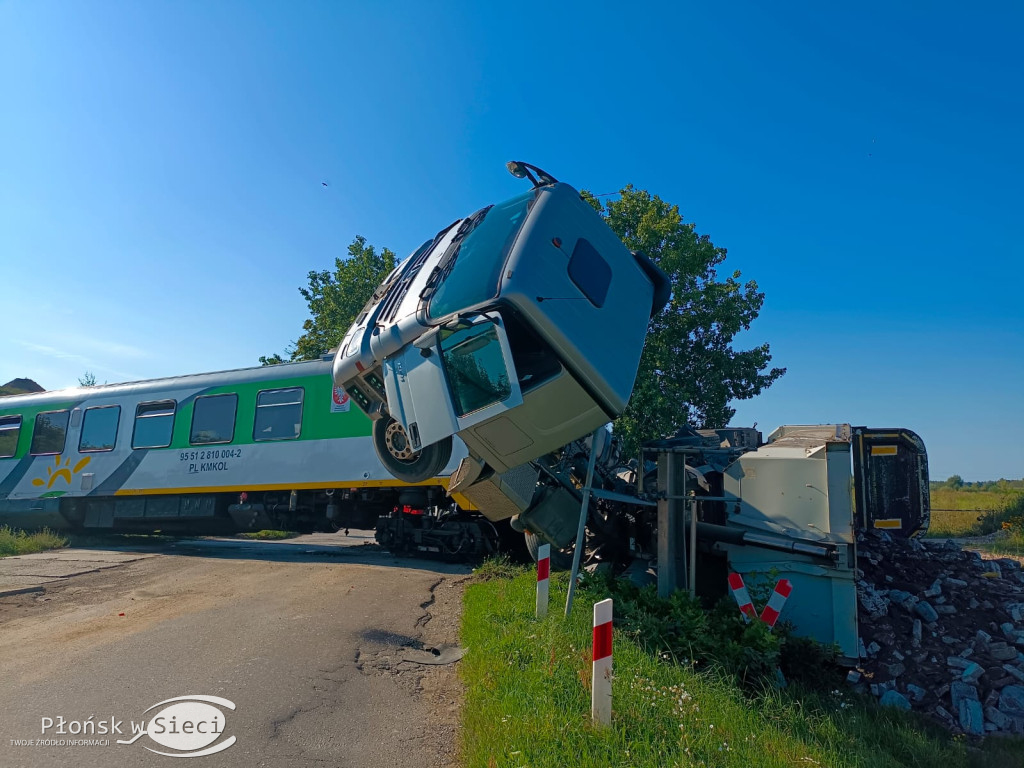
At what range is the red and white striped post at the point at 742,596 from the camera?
18.4 ft

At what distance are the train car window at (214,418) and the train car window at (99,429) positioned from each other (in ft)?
7.41

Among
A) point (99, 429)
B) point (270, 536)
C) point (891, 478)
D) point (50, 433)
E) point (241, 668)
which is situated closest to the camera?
point (241, 668)

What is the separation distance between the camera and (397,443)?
6453mm

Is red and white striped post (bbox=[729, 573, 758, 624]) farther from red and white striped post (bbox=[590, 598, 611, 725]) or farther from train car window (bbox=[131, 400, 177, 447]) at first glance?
train car window (bbox=[131, 400, 177, 447])

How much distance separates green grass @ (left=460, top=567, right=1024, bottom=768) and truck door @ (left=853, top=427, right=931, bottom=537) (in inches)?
115

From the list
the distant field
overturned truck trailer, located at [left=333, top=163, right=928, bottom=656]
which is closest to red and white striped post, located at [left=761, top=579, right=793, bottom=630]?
overturned truck trailer, located at [left=333, top=163, right=928, bottom=656]

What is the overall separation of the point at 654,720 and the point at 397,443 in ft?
12.1

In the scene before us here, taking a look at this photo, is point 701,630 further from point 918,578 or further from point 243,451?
point 243,451

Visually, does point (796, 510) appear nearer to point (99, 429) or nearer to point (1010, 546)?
point (1010, 546)

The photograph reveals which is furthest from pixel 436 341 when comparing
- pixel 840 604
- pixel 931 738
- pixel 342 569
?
pixel 342 569

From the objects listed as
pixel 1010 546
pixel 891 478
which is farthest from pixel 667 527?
pixel 1010 546

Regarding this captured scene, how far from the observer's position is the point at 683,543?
20.7ft

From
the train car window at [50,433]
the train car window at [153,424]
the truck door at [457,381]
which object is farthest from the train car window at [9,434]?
the truck door at [457,381]

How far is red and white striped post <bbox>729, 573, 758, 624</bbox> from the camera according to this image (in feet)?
18.4
